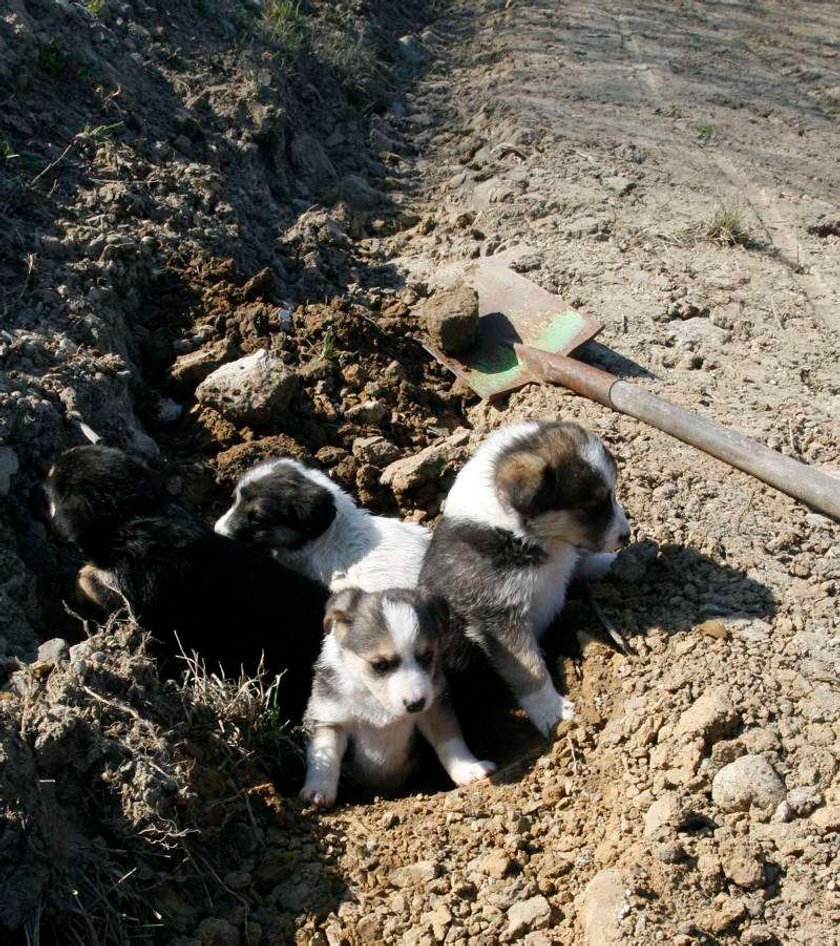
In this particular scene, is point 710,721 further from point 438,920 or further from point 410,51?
point 410,51

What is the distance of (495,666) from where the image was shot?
5160mm

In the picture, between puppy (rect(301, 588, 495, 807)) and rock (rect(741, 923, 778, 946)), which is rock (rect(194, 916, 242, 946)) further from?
rock (rect(741, 923, 778, 946))

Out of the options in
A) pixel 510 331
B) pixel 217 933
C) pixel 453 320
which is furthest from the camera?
pixel 510 331

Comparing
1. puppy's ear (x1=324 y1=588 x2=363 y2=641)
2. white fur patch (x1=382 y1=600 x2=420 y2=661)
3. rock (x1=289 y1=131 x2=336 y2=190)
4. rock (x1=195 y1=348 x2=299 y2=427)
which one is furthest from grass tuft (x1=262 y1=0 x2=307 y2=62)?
white fur patch (x1=382 y1=600 x2=420 y2=661)

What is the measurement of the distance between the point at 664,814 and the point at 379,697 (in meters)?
1.34

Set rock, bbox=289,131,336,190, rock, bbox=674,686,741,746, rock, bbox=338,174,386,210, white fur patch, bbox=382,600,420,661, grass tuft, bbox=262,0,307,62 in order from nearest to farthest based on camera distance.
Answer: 1. rock, bbox=674,686,741,746
2. white fur patch, bbox=382,600,420,661
3. rock, bbox=338,174,386,210
4. rock, bbox=289,131,336,190
5. grass tuft, bbox=262,0,307,62

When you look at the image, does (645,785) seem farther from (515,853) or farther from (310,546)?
(310,546)

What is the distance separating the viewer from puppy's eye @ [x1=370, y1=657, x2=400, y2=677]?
4671 millimetres

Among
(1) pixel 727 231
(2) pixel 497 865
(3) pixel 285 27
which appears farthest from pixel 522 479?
(3) pixel 285 27

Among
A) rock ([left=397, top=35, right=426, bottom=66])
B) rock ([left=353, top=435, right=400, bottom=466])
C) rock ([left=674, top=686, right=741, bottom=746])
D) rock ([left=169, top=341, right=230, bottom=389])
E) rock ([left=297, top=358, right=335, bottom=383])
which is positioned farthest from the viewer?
rock ([left=397, top=35, right=426, bottom=66])

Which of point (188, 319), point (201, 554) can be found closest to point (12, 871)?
point (201, 554)

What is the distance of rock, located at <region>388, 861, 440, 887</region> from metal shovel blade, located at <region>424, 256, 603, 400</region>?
3500mm

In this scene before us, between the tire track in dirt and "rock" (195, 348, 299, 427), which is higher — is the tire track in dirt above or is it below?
below

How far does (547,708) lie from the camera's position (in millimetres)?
4988
